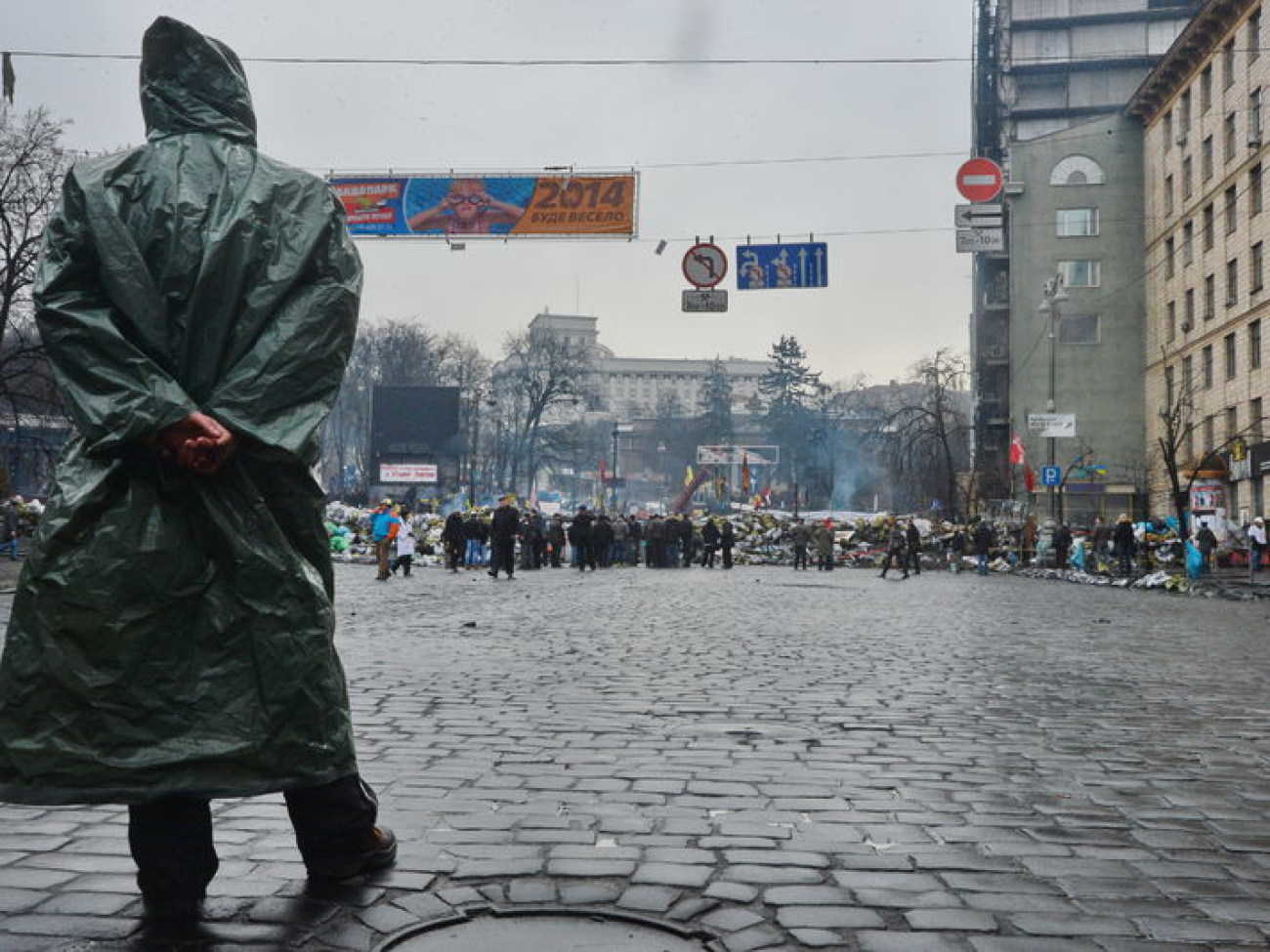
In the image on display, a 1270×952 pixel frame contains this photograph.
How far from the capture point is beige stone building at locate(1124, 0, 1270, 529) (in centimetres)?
3841

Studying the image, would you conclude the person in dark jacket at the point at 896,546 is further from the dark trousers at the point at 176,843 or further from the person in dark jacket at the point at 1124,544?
the dark trousers at the point at 176,843

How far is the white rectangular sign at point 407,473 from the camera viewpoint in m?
55.9

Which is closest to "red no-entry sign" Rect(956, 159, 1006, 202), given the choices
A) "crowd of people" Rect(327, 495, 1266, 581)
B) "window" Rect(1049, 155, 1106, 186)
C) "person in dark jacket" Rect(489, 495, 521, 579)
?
"crowd of people" Rect(327, 495, 1266, 581)

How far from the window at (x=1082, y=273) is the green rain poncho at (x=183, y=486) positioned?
190 ft

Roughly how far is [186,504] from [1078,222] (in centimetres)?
5905

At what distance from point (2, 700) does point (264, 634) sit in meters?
0.57

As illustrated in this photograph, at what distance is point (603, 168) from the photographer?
20188 millimetres

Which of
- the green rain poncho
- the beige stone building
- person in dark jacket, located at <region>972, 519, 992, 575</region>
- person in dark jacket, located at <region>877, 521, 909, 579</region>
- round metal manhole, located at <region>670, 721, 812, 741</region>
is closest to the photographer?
the green rain poncho

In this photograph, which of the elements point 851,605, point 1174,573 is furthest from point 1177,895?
point 1174,573

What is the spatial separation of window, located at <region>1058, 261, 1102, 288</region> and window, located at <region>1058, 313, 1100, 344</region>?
140cm

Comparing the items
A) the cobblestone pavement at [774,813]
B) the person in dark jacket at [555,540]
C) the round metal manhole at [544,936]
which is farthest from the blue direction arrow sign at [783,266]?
the round metal manhole at [544,936]

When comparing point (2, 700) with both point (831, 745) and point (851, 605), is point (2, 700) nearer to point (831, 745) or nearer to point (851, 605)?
point (831, 745)

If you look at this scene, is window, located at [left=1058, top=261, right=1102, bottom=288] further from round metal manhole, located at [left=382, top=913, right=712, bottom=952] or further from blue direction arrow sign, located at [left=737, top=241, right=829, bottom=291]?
round metal manhole, located at [left=382, top=913, right=712, bottom=952]

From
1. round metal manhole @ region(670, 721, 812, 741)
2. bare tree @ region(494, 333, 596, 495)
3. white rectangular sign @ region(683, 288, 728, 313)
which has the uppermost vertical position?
bare tree @ region(494, 333, 596, 495)
